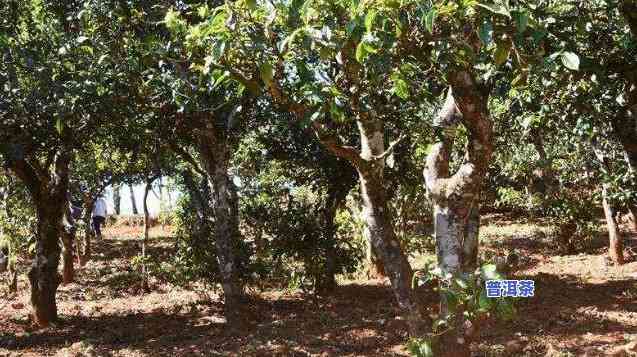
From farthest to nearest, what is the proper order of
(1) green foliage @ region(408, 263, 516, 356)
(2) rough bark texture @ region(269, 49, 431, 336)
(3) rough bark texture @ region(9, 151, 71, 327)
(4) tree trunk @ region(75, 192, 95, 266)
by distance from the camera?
(4) tree trunk @ region(75, 192, 95, 266) → (3) rough bark texture @ region(9, 151, 71, 327) → (2) rough bark texture @ region(269, 49, 431, 336) → (1) green foliage @ region(408, 263, 516, 356)

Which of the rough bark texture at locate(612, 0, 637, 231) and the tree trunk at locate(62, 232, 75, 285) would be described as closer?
the rough bark texture at locate(612, 0, 637, 231)

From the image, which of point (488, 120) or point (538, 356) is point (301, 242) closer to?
point (538, 356)

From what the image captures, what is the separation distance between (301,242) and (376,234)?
6563 millimetres

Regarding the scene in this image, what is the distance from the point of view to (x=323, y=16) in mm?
3721

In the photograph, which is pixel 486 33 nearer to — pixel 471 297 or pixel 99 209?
pixel 471 297

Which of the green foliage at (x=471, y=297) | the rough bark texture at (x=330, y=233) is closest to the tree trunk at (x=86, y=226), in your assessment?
the rough bark texture at (x=330, y=233)

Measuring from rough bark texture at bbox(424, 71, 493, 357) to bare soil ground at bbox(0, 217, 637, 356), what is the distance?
2.86 meters

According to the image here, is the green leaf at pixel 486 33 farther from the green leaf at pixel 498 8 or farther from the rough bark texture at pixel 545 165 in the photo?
the rough bark texture at pixel 545 165

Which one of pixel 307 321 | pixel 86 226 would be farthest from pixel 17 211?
pixel 307 321

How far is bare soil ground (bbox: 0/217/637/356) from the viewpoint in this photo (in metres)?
8.05

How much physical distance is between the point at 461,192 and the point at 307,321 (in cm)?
592

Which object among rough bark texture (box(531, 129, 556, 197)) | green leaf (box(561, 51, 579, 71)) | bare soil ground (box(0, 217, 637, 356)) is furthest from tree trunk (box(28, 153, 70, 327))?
rough bark texture (box(531, 129, 556, 197))

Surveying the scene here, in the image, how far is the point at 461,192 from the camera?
4664mm

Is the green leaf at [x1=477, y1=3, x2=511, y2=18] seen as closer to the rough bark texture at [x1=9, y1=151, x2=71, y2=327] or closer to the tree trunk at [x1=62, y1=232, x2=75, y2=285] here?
the rough bark texture at [x1=9, y1=151, x2=71, y2=327]
